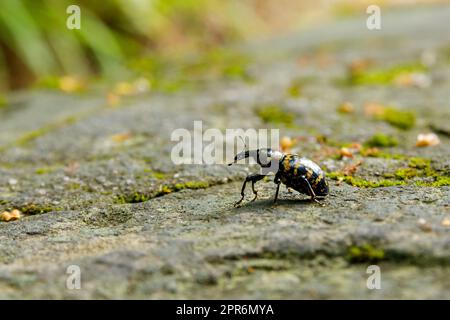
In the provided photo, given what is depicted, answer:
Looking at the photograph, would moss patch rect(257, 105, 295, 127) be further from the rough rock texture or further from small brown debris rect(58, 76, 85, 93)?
small brown debris rect(58, 76, 85, 93)

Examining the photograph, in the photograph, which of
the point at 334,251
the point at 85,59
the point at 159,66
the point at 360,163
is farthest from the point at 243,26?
the point at 334,251

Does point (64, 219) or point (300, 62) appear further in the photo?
point (300, 62)

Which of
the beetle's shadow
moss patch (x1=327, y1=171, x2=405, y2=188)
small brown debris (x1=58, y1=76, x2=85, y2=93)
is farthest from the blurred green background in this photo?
the beetle's shadow

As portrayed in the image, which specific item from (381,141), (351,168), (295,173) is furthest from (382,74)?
(295,173)

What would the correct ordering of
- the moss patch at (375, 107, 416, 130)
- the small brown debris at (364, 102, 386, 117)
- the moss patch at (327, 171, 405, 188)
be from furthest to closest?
the small brown debris at (364, 102, 386, 117) < the moss patch at (375, 107, 416, 130) < the moss patch at (327, 171, 405, 188)
